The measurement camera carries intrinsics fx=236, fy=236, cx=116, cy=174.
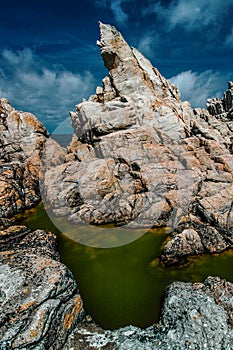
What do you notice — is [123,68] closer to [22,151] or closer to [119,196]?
[22,151]

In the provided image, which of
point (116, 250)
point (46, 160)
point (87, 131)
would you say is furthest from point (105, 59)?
point (116, 250)

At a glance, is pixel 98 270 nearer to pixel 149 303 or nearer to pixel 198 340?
pixel 149 303

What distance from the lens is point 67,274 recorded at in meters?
15.8

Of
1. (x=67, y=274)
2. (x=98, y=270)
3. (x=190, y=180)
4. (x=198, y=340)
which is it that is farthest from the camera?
(x=190, y=180)

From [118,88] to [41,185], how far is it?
2178 centimetres

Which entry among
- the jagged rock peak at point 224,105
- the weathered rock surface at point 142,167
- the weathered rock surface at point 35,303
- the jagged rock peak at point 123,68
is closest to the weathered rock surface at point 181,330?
the weathered rock surface at point 35,303

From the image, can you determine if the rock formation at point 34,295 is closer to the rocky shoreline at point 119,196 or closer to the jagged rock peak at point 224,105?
the rocky shoreline at point 119,196

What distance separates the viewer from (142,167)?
32875 millimetres

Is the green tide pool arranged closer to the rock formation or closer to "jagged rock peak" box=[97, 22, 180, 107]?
the rock formation

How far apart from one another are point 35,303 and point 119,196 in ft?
60.9

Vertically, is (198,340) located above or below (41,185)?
below

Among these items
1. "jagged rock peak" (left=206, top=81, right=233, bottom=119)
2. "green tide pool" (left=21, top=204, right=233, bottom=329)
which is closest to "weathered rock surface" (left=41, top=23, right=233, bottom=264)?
"green tide pool" (left=21, top=204, right=233, bottom=329)

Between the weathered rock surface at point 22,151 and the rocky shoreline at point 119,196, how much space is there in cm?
18

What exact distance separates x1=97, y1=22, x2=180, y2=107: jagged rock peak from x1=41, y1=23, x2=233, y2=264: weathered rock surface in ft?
0.55
